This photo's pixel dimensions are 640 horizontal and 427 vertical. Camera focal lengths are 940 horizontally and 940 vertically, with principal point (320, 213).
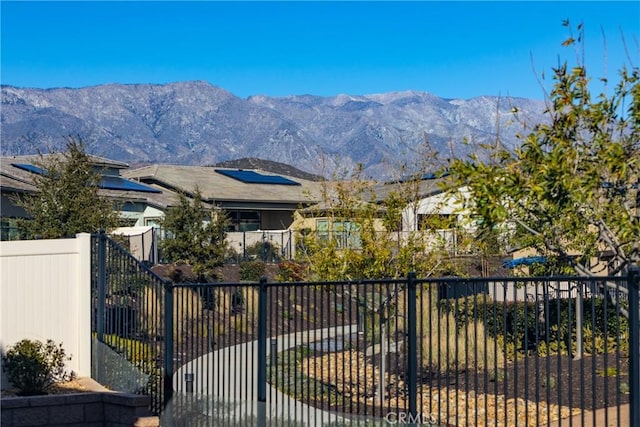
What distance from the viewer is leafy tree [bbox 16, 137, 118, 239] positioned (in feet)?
67.2

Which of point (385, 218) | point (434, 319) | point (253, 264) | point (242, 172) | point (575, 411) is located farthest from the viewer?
point (242, 172)

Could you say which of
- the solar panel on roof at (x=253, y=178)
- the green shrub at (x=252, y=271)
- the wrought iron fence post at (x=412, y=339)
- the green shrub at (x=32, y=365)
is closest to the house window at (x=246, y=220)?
the solar panel on roof at (x=253, y=178)

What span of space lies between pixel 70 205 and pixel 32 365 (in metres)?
9.59

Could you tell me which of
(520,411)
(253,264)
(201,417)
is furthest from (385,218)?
(253,264)

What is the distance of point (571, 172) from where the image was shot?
10422 mm

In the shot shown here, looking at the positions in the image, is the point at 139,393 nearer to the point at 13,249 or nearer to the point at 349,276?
the point at 13,249

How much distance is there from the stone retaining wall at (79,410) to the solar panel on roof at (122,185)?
89.5 ft

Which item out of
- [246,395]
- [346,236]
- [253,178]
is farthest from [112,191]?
[246,395]

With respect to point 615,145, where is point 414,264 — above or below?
below

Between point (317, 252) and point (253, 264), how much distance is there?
54.3 ft

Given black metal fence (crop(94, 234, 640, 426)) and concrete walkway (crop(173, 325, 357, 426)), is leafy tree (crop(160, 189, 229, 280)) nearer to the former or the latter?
black metal fence (crop(94, 234, 640, 426))

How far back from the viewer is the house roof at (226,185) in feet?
147

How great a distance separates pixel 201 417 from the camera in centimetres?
1078

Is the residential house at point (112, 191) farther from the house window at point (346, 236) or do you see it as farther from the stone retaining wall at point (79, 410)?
the stone retaining wall at point (79, 410)
